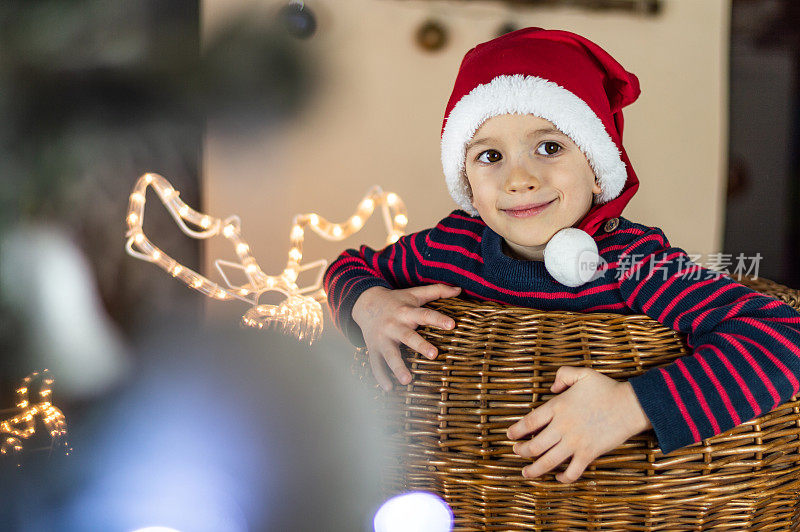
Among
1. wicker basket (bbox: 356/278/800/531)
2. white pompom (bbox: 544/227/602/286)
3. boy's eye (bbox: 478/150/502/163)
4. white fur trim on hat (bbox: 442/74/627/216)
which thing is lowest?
wicker basket (bbox: 356/278/800/531)

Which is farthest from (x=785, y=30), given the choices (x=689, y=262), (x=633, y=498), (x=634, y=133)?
(x=633, y=498)

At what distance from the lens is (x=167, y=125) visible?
6.44 feet

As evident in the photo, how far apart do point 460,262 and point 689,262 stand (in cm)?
32

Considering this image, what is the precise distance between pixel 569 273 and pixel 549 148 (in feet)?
0.57

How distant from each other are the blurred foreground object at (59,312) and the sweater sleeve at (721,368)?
115cm

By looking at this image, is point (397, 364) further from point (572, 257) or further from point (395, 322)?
point (572, 257)

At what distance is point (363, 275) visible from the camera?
108cm

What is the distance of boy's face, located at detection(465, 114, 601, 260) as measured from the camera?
89 cm

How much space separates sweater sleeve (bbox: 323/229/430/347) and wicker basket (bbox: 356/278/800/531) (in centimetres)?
23

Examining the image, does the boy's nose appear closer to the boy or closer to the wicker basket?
the boy

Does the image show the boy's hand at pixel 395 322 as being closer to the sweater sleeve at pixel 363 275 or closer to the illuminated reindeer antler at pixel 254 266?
the sweater sleeve at pixel 363 275

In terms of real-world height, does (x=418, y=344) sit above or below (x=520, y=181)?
below

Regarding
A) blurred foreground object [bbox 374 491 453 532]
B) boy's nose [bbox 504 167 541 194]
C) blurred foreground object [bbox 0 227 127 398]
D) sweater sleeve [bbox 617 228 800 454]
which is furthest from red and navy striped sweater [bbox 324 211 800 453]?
blurred foreground object [bbox 0 227 127 398]

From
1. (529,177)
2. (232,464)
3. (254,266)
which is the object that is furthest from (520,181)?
(254,266)
